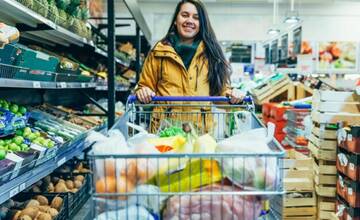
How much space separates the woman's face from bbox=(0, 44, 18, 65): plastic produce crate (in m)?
0.87

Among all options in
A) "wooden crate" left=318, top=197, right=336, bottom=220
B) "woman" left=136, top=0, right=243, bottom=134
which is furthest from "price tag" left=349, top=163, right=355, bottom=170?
"woman" left=136, top=0, right=243, bottom=134

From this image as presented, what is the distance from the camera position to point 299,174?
407 cm

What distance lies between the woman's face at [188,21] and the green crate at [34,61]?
0.84 m

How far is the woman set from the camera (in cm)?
246

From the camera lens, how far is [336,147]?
12.6 ft

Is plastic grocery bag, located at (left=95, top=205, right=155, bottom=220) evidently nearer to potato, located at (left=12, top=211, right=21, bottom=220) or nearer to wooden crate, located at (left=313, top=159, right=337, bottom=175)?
potato, located at (left=12, top=211, right=21, bottom=220)

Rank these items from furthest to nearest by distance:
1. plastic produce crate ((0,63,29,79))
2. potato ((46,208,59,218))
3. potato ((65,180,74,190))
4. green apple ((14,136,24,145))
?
potato ((65,180,74,190)), potato ((46,208,59,218)), green apple ((14,136,24,145)), plastic produce crate ((0,63,29,79))

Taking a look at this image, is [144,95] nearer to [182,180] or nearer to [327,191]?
[182,180]

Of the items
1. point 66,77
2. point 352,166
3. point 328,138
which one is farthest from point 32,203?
point 328,138

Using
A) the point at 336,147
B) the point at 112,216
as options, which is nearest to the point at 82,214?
the point at 112,216

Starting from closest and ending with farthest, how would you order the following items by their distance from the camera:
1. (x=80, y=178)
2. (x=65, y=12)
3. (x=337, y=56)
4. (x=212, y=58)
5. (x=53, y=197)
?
(x=212, y=58), (x=53, y=197), (x=80, y=178), (x=65, y=12), (x=337, y=56)

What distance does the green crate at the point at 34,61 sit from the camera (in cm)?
236

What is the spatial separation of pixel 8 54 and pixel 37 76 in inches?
21.3

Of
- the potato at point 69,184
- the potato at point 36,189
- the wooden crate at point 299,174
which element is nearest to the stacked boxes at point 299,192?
the wooden crate at point 299,174
